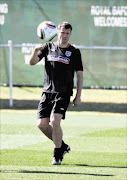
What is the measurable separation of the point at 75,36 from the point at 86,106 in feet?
7.20

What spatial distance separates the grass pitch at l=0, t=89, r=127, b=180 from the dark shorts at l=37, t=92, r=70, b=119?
756mm

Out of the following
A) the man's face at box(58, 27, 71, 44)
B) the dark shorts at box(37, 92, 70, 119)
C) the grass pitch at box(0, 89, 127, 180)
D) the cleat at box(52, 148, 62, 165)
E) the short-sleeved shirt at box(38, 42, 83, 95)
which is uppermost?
the man's face at box(58, 27, 71, 44)

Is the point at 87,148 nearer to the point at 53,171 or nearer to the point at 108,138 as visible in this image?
the point at 108,138

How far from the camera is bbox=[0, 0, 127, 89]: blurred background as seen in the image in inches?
691

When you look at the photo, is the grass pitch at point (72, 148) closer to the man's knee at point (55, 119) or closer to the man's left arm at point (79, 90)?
the man's knee at point (55, 119)

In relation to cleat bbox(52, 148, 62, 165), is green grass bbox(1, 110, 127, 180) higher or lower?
lower

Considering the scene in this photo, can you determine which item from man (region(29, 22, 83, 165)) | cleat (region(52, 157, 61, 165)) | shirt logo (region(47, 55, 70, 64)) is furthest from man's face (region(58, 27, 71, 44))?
cleat (region(52, 157, 61, 165))

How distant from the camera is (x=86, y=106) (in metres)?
17.3

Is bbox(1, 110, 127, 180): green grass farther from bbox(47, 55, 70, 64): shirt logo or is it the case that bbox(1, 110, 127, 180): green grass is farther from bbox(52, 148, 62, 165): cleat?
bbox(47, 55, 70, 64): shirt logo

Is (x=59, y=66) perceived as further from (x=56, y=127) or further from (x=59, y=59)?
(x=56, y=127)

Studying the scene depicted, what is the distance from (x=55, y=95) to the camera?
8602 mm

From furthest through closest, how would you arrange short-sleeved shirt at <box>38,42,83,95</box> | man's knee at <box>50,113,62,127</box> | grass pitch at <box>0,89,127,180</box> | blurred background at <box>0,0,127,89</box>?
blurred background at <box>0,0,127,89</box>
short-sleeved shirt at <box>38,42,83,95</box>
man's knee at <box>50,113,62,127</box>
grass pitch at <box>0,89,127,180</box>

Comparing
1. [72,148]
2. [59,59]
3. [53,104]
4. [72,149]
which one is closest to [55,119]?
[53,104]

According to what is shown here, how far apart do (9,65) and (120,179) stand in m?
10.2
